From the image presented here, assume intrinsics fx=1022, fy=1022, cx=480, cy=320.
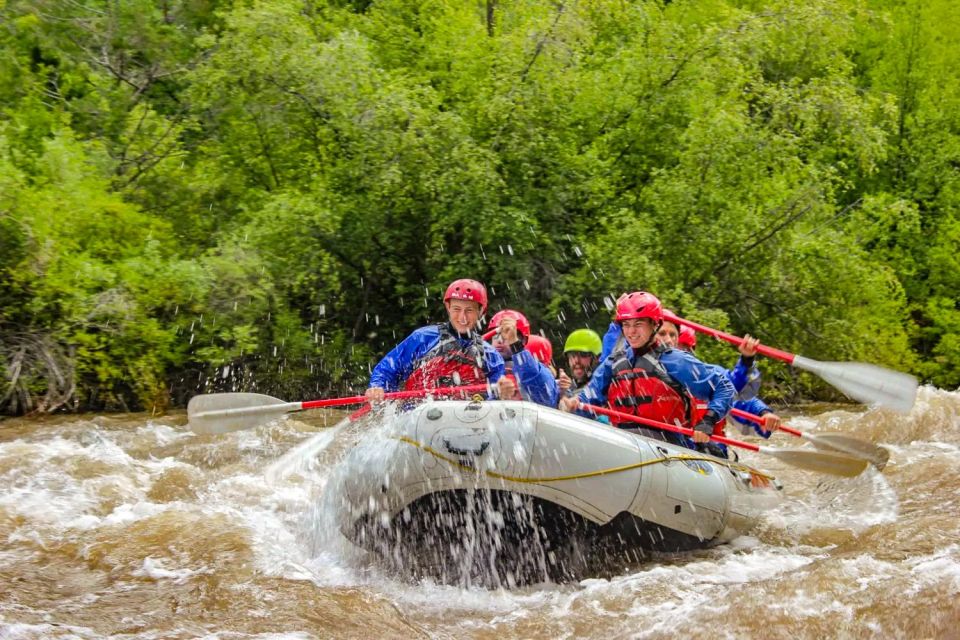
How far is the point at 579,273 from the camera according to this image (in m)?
11.6

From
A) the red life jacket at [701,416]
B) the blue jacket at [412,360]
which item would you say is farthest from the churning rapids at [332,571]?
the blue jacket at [412,360]

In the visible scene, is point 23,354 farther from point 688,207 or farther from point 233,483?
point 688,207

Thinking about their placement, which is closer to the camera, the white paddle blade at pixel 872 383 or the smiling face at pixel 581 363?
the white paddle blade at pixel 872 383

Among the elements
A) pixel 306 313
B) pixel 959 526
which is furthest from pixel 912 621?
pixel 306 313

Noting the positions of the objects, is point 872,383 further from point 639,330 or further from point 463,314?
point 463,314

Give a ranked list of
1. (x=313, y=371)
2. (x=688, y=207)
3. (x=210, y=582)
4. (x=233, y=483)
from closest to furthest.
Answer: (x=210, y=582) < (x=233, y=483) < (x=313, y=371) < (x=688, y=207)

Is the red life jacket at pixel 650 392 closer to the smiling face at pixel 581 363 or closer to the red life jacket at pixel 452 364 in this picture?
the red life jacket at pixel 452 364

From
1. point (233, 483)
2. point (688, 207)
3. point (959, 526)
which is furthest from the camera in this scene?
point (688, 207)

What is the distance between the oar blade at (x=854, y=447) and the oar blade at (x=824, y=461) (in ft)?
0.53

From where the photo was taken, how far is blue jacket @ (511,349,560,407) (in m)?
5.87

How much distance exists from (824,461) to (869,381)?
28.8 inches

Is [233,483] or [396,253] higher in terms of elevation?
[396,253]

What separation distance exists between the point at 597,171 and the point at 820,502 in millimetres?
6007

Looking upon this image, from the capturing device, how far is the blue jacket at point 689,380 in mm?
5934
